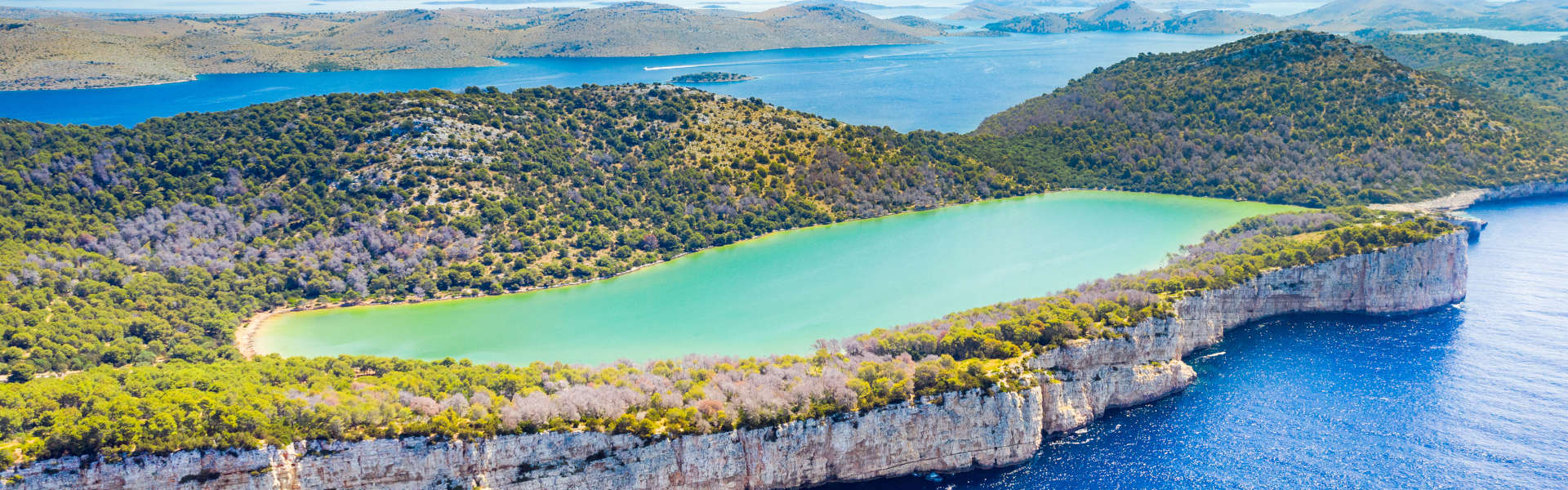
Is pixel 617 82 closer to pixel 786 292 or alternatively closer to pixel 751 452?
pixel 786 292

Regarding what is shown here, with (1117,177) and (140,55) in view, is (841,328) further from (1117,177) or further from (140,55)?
(140,55)

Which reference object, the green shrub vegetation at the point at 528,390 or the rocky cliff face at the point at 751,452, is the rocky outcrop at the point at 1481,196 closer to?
the green shrub vegetation at the point at 528,390

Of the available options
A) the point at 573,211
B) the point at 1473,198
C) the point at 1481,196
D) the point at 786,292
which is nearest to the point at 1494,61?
the point at 1481,196

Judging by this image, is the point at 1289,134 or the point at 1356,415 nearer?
the point at 1356,415

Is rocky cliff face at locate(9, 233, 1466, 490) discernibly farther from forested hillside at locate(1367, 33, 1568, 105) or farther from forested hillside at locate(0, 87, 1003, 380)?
forested hillside at locate(1367, 33, 1568, 105)

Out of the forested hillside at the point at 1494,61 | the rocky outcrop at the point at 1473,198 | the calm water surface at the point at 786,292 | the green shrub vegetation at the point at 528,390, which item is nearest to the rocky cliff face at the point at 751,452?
the green shrub vegetation at the point at 528,390

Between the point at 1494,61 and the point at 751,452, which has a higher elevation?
the point at 1494,61

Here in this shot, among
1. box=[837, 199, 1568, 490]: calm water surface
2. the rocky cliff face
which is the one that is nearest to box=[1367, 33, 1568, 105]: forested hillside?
box=[837, 199, 1568, 490]: calm water surface
